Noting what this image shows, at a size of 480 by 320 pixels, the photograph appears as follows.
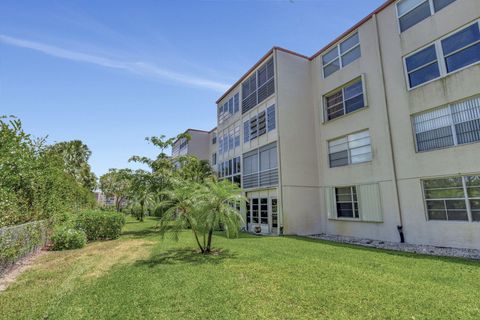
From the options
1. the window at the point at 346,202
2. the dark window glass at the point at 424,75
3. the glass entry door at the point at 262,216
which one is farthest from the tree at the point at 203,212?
the dark window glass at the point at 424,75

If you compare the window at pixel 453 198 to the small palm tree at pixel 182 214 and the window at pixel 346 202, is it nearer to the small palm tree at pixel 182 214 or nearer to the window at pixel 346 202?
the window at pixel 346 202

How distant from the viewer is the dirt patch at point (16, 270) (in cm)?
660

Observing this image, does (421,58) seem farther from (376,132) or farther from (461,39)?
(376,132)

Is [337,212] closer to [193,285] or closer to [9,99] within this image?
[193,285]

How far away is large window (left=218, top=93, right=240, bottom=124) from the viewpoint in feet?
79.0

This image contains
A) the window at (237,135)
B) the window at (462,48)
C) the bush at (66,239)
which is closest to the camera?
the window at (462,48)

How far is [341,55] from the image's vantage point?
16.7m

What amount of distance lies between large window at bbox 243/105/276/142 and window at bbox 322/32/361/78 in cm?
477

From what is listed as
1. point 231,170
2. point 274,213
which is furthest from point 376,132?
point 231,170

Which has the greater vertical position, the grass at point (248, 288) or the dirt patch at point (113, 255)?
the dirt patch at point (113, 255)

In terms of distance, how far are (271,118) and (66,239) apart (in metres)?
14.1

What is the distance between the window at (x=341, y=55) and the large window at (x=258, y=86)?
387 cm

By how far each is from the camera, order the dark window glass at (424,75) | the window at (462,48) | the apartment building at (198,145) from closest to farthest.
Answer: the window at (462,48) < the dark window glass at (424,75) < the apartment building at (198,145)

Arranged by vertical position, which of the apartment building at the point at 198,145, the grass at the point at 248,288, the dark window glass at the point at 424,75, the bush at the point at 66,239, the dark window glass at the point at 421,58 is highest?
the apartment building at the point at 198,145
